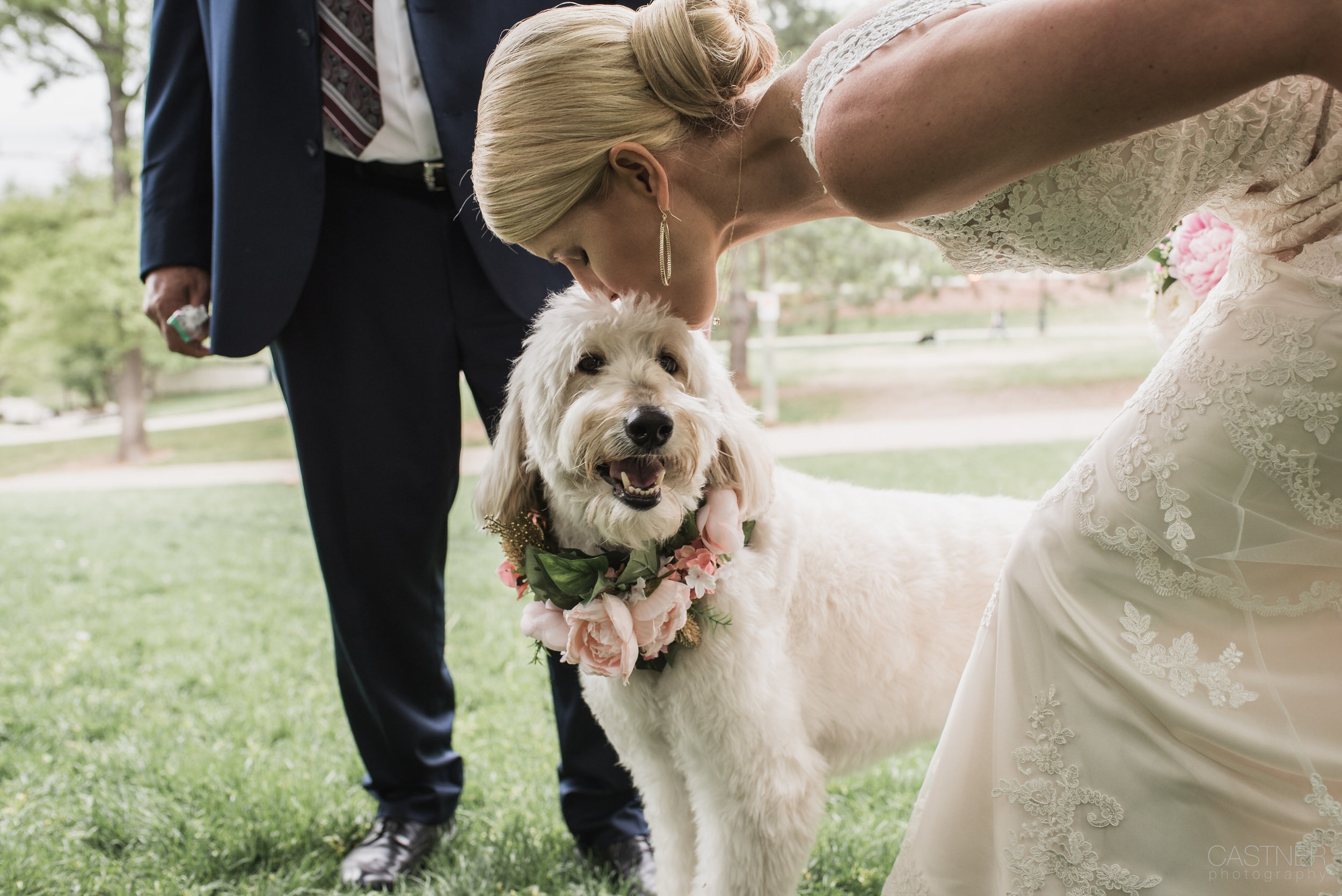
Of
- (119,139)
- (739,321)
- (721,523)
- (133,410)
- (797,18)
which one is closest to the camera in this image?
(721,523)

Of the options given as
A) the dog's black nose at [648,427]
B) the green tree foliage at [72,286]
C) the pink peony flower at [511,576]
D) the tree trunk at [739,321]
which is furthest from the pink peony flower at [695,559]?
the green tree foliage at [72,286]

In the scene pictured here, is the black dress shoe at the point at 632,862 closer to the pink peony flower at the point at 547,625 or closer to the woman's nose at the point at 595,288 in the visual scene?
the pink peony flower at the point at 547,625

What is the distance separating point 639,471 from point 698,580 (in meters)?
0.29

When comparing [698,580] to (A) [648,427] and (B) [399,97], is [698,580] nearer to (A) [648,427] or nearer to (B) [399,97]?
(A) [648,427]

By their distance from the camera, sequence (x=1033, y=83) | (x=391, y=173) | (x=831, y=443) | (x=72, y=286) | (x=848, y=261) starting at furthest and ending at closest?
(x=848, y=261) → (x=72, y=286) → (x=831, y=443) → (x=391, y=173) → (x=1033, y=83)

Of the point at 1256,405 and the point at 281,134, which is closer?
the point at 1256,405

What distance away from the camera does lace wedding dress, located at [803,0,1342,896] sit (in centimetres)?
128

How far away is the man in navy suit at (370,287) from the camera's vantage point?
2332 mm

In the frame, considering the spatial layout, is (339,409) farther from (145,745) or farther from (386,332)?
(145,745)

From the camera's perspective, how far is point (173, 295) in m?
2.54

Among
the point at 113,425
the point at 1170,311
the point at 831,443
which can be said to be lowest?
the point at 831,443

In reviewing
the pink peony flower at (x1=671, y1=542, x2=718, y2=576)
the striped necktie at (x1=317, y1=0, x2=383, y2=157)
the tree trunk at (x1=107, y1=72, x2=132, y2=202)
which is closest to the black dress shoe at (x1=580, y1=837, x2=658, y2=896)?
the pink peony flower at (x1=671, y1=542, x2=718, y2=576)

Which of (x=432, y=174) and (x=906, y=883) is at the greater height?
(x=432, y=174)

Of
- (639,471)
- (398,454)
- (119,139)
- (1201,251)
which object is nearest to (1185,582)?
(1201,251)
